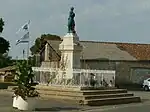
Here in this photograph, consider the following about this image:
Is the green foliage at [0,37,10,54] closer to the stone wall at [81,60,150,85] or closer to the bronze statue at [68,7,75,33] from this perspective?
the stone wall at [81,60,150,85]

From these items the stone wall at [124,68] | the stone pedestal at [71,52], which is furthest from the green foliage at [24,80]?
the stone wall at [124,68]

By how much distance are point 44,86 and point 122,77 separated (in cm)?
3031

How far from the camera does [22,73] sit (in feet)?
76.6

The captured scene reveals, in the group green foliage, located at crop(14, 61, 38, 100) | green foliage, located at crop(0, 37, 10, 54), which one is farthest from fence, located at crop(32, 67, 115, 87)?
green foliage, located at crop(0, 37, 10, 54)

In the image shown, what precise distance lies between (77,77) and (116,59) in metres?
29.5

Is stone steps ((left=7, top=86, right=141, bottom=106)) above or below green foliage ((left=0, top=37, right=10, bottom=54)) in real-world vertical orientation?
below

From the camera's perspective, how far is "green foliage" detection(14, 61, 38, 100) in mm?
23016

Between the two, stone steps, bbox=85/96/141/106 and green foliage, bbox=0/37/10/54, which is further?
green foliage, bbox=0/37/10/54

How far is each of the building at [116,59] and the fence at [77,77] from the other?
23.1 metres

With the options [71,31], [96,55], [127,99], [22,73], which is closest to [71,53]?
[71,31]

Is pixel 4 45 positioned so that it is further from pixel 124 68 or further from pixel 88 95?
pixel 88 95

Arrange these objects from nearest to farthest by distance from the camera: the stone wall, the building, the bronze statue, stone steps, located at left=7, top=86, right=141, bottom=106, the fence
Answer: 1. stone steps, located at left=7, top=86, right=141, bottom=106
2. the fence
3. the bronze statue
4. the building
5. the stone wall

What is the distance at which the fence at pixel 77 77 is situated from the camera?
31219 mm

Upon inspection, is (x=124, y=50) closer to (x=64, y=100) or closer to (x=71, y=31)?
(x=71, y=31)
